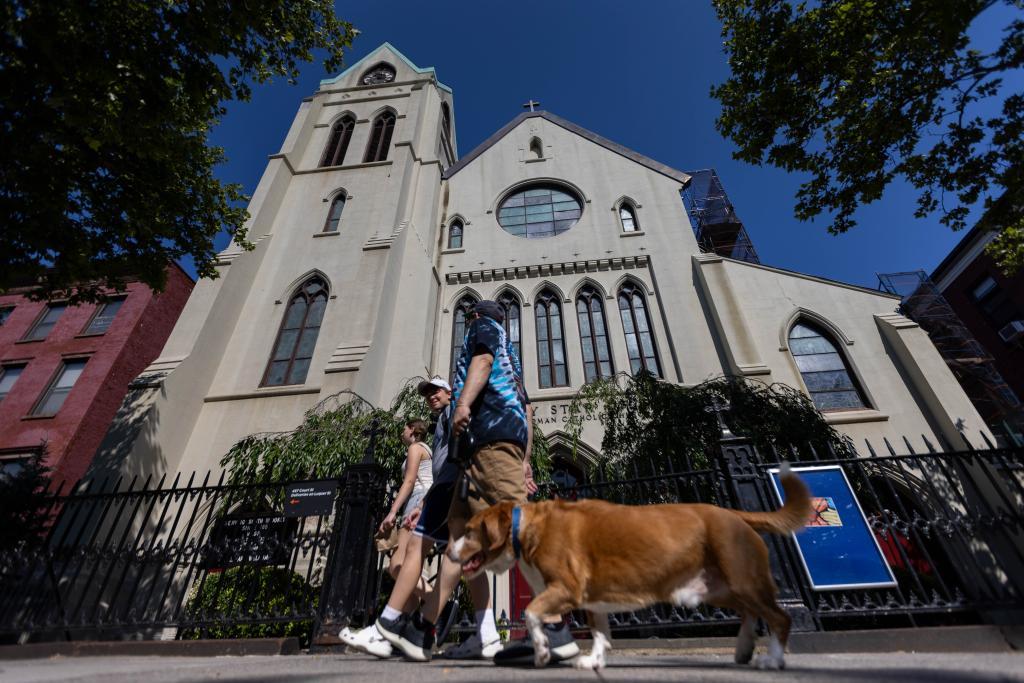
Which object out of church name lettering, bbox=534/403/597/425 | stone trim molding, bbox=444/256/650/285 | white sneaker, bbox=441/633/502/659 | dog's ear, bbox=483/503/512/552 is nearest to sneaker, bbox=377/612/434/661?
white sneaker, bbox=441/633/502/659

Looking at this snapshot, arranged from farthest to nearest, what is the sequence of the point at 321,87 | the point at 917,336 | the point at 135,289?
the point at 321,87
the point at 135,289
the point at 917,336

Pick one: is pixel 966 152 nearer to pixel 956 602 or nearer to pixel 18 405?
pixel 956 602

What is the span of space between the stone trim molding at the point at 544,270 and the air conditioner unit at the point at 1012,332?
17076mm

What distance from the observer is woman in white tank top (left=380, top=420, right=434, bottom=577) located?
11.3 ft

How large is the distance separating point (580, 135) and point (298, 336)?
48.6 ft

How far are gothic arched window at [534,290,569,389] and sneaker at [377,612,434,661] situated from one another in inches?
403

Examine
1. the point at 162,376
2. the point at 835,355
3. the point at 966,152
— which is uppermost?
the point at 966,152

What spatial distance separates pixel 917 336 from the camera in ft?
37.2

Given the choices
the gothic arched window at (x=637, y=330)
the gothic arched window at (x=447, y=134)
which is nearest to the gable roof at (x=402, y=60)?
Answer: the gothic arched window at (x=447, y=134)

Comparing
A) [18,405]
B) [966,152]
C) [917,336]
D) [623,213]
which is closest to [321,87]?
[623,213]


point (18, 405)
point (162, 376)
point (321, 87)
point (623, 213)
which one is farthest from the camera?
point (321, 87)

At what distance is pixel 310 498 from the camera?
5.08 meters

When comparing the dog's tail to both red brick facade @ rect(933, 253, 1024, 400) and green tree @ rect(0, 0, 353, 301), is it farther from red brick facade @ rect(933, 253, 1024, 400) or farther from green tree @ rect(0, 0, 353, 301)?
red brick facade @ rect(933, 253, 1024, 400)

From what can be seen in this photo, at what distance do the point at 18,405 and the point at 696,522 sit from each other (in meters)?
23.2
